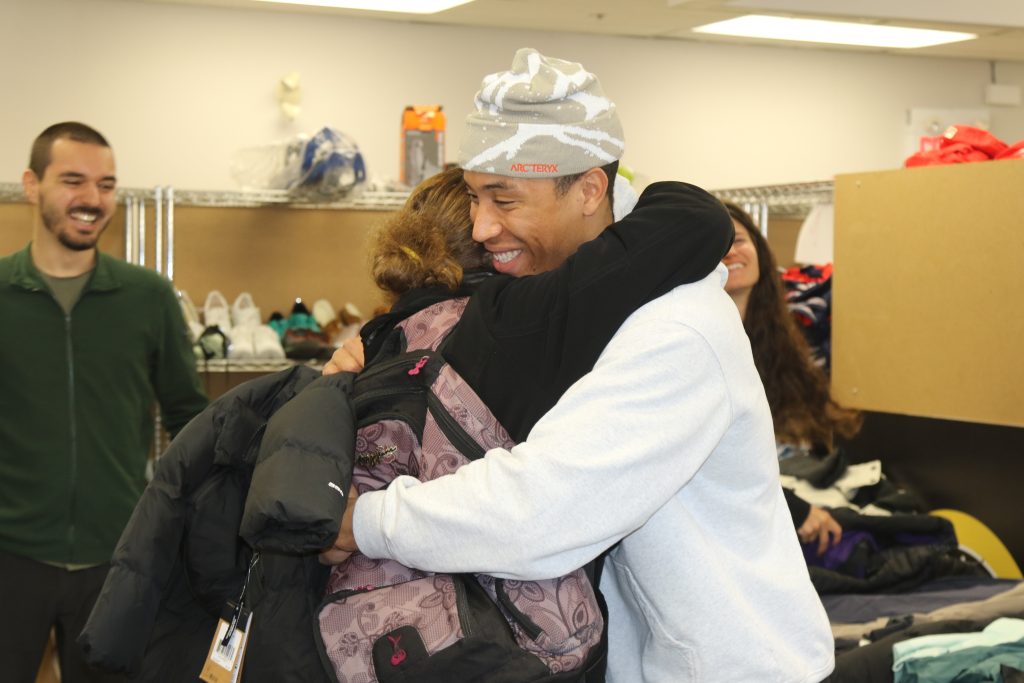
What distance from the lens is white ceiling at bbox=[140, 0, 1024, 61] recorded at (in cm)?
560

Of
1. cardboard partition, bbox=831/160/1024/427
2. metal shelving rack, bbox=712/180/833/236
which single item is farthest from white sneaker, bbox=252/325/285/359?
cardboard partition, bbox=831/160/1024/427

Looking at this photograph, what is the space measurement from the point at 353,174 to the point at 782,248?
7.42 feet

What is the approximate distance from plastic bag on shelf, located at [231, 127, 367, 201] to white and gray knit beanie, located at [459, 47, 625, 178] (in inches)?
118

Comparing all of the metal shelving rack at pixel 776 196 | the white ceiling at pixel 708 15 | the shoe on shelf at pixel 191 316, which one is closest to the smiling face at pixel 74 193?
the shoe on shelf at pixel 191 316

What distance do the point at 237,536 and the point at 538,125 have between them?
2.29 feet

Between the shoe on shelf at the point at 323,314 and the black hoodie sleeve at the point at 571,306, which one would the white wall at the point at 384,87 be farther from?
the black hoodie sleeve at the point at 571,306

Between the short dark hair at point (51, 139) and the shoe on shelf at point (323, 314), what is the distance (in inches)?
65.0

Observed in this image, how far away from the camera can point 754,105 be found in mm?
8938

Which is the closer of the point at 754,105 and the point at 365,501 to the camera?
the point at 365,501

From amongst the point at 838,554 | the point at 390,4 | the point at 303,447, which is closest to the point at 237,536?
the point at 303,447

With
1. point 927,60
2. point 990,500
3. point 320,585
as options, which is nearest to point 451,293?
point 320,585

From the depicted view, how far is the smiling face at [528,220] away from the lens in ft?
5.20

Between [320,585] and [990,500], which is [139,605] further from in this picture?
[990,500]

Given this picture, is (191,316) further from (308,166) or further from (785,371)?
(785,371)
